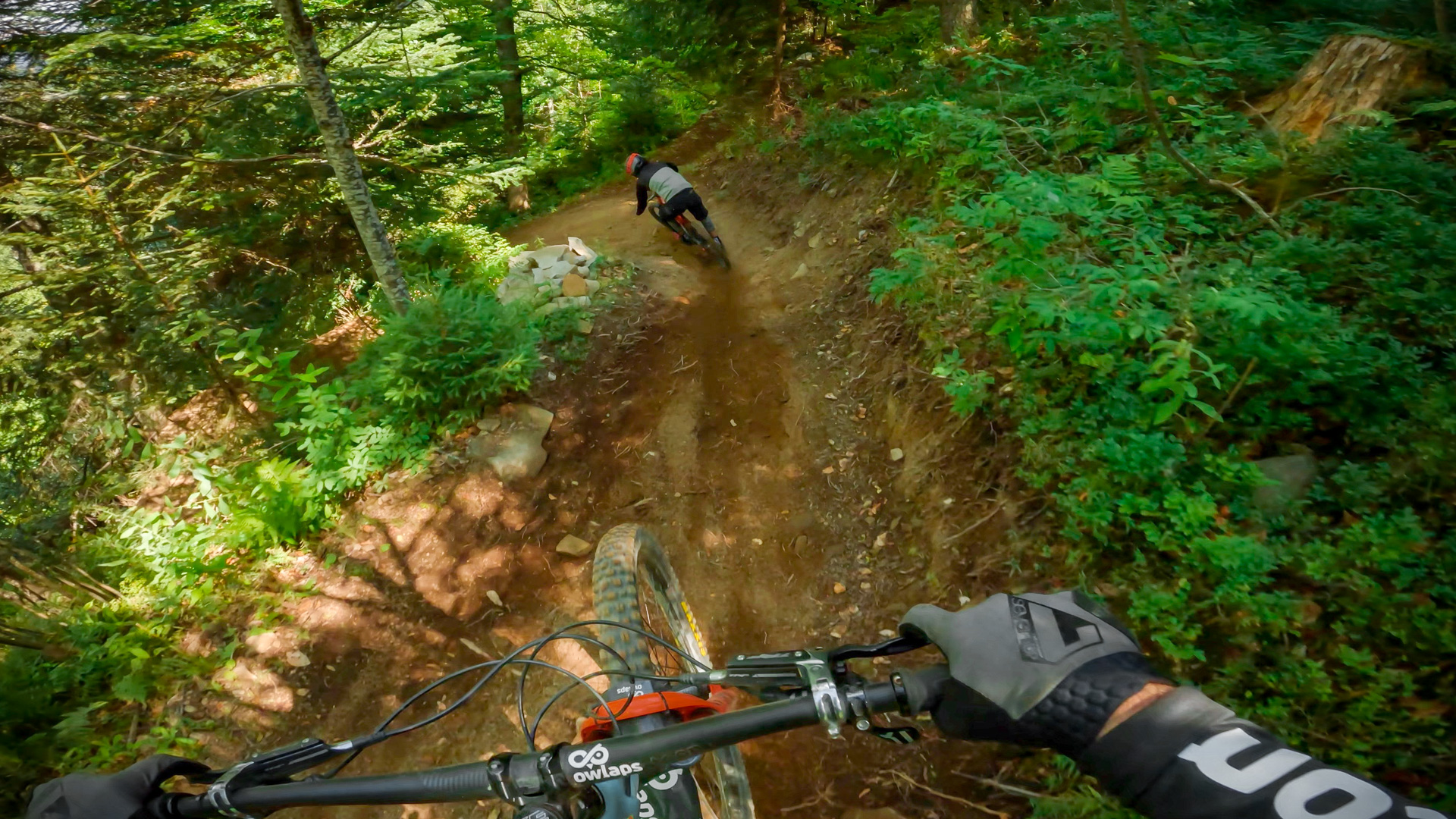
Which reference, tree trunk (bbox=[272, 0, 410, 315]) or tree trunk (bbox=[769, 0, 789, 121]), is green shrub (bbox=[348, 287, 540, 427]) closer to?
tree trunk (bbox=[272, 0, 410, 315])

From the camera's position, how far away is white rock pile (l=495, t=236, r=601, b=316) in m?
8.29

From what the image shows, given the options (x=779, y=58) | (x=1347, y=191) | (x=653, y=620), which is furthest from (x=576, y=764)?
(x=779, y=58)

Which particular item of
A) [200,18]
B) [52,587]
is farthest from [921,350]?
[200,18]

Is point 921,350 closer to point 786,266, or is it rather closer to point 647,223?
point 786,266

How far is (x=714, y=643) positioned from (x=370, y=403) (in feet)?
14.9

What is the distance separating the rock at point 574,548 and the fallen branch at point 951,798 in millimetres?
3146

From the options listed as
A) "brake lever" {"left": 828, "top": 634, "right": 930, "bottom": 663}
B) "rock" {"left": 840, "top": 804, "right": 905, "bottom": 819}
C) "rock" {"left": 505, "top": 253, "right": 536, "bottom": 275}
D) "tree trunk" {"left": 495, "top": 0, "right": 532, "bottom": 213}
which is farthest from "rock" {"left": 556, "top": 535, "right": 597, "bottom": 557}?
"tree trunk" {"left": 495, "top": 0, "right": 532, "bottom": 213}

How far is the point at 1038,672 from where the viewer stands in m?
1.62

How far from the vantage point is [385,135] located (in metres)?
7.77

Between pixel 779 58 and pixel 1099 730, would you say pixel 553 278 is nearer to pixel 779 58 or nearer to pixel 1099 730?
pixel 779 58

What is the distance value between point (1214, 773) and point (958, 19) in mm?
11207

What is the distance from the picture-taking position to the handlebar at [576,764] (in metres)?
1.70

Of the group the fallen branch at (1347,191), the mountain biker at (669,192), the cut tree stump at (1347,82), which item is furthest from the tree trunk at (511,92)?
the fallen branch at (1347,191)

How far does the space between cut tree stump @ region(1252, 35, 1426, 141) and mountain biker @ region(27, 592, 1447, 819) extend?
5924 mm
